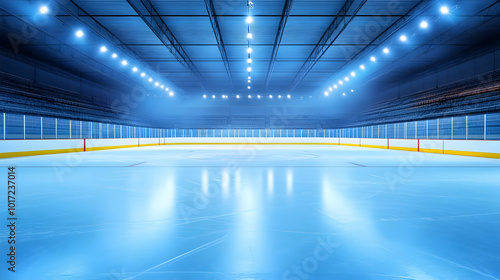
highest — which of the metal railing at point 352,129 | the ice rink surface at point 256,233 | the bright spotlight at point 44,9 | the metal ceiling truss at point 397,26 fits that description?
the metal ceiling truss at point 397,26

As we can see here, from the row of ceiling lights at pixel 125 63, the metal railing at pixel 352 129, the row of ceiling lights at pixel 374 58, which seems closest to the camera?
the row of ceiling lights at pixel 125 63

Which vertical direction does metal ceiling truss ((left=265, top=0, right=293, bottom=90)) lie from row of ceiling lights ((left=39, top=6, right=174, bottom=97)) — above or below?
above

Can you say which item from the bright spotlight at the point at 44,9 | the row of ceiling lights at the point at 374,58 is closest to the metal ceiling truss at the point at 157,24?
the bright spotlight at the point at 44,9

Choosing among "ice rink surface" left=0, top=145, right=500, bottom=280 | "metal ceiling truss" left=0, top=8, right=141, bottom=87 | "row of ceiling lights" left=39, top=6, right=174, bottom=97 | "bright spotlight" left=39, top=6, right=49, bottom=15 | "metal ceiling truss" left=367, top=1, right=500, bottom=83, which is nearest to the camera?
"ice rink surface" left=0, top=145, right=500, bottom=280

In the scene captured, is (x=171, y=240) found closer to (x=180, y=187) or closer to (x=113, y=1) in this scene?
(x=180, y=187)

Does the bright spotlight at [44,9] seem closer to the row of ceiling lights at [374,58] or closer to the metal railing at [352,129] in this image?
the metal railing at [352,129]

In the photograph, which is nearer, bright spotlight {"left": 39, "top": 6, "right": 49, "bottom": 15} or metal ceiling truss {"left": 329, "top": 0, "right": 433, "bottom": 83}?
bright spotlight {"left": 39, "top": 6, "right": 49, "bottom": 15}

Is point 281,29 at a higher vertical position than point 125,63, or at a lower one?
higher

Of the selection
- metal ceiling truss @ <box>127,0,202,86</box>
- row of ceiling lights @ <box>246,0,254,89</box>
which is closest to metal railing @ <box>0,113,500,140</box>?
metal ceiling truss @ <box>127,0,202,86</box>

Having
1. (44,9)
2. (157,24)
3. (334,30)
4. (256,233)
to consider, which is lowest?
(256,233)

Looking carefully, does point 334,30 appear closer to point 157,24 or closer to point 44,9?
point 157,24

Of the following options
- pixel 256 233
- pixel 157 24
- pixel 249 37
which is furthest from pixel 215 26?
pixel 256 233

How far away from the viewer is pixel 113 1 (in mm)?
11469

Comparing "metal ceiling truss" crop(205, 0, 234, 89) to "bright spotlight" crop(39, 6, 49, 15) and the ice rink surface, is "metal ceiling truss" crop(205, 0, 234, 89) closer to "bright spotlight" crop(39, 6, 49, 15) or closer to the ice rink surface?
"bright spotlight" crop(39, 6, 49, 15)
